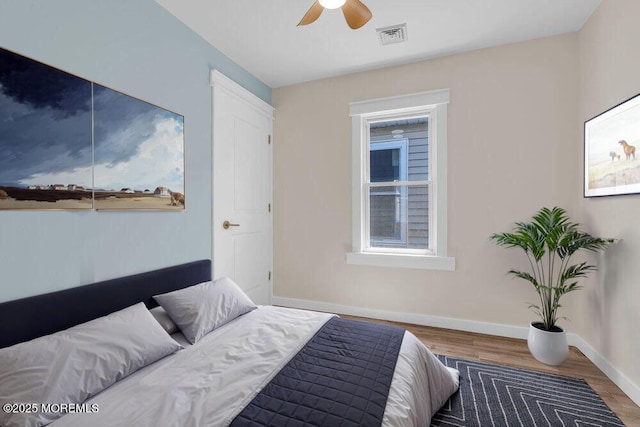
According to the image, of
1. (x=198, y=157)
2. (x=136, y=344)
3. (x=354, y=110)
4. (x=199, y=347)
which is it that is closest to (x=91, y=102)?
(x=198, y=157)

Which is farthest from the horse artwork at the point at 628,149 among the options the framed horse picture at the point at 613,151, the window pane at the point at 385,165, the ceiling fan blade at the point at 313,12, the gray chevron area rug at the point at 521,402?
the ceiling fan blade at the point at 313,12

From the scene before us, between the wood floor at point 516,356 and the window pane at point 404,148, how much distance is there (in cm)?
158

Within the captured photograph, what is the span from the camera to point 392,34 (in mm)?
2621

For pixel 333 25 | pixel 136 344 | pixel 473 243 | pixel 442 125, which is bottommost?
pixel 136 344

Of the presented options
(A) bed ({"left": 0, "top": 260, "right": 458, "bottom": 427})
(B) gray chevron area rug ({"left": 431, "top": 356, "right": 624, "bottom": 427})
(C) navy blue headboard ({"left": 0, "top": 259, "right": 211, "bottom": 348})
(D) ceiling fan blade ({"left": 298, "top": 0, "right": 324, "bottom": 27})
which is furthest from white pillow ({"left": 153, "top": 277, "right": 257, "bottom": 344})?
(D) ceiling fan blade ({"left": 298, "top": 0, "right": 324, "bottom": 27})

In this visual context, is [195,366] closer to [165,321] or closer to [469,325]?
[165,321]

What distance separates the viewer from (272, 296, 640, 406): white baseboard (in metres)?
2.03

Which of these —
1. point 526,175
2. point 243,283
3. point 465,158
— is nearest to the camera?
point 526,175

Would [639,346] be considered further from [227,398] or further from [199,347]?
[199,347]

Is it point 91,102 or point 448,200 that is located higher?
point 91,102

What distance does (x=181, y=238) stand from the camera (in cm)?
242

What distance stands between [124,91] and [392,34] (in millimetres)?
2152

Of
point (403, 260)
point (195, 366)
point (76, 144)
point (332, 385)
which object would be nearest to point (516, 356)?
point (403, 260)

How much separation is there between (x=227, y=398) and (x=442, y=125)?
292 centimetres
